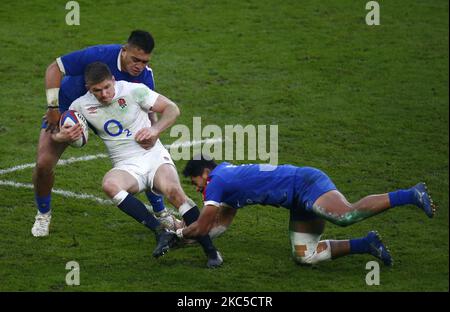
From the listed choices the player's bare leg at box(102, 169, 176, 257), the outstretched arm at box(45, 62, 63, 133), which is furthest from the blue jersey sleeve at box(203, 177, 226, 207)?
the outstretched arm at box(45, 62, 63, 133)

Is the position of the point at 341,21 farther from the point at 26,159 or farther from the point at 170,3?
the point at 26,159

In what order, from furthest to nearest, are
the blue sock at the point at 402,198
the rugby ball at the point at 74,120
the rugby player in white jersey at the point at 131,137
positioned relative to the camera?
the rugby ball at the point at 74,120
the rugby player in white jersey at the point at 131,137
the blue sock at the point at 402,198

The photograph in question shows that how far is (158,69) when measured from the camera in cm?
1564

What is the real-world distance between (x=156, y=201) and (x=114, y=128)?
3.70ft

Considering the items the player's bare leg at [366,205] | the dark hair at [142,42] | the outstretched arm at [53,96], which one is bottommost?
the player's bare leg at [366,205]

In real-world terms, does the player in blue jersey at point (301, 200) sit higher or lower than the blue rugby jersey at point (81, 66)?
lower

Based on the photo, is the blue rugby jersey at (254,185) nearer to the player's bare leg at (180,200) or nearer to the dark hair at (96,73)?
the player's bare leg at (180,200)

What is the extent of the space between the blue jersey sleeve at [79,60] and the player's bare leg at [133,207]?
4.19 ft

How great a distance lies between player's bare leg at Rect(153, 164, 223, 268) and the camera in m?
9.45

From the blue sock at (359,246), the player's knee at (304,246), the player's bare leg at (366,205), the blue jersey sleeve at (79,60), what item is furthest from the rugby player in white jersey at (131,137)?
the blue sock at (359,246)

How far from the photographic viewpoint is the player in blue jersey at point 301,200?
9.09m

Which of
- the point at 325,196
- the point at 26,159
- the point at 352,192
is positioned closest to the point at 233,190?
the point at 325,196

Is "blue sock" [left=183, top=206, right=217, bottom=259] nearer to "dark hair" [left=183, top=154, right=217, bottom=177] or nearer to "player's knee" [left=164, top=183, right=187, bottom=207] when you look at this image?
"player's knee" [left=164, top=183, right=187, bottom=207]

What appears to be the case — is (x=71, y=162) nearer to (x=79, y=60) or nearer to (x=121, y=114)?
(x=79, y=60)
